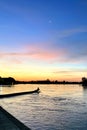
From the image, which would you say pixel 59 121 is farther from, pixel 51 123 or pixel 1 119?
pixel 1 119

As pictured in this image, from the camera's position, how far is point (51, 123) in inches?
1419

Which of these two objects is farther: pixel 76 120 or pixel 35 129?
pixel 76 120

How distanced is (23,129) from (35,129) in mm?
9160

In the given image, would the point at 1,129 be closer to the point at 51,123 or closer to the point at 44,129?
the point at 44,129

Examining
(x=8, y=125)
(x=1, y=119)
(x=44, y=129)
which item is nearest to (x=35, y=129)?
(x=44, y=129)

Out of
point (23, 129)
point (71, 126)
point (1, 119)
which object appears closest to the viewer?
point (23, 129)

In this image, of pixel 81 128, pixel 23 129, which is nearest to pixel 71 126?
pixel 81 128

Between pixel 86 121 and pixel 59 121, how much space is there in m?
4.01

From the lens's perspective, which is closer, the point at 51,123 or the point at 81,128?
the point at 81,128

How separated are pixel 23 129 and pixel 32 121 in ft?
50.8

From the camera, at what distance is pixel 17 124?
82.5 feet

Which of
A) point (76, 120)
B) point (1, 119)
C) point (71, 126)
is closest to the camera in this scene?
point (1, 119)

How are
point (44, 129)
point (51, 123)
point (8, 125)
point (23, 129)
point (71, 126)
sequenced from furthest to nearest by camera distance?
1. point (51, 123)
2. point (71, 126)
3. point (44, 129)
4. point (8, 125)
5. point (23, 129)

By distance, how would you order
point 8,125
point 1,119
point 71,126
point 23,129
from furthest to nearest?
point 71,126
point 1,119
point 8,125
point 23,129
